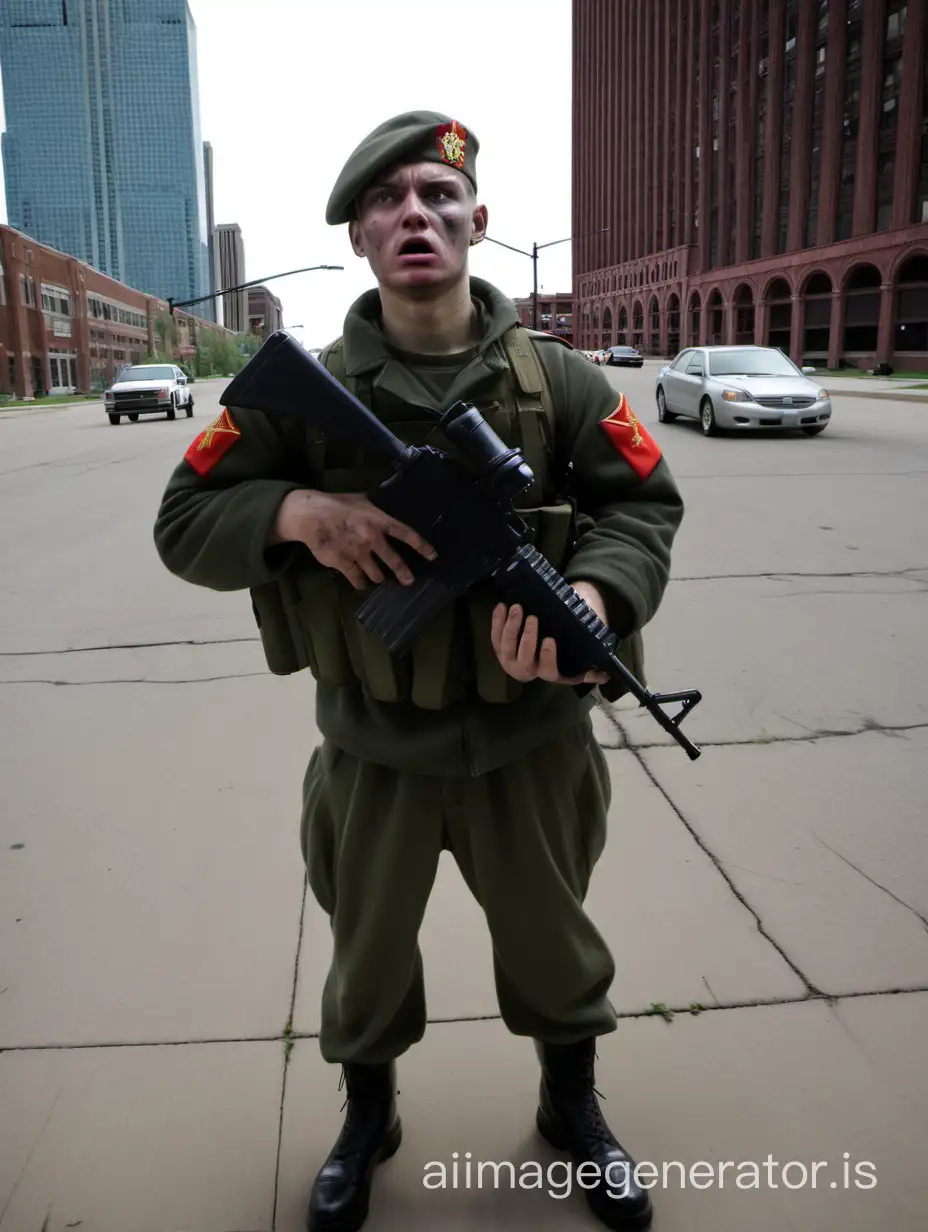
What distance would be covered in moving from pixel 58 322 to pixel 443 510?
71177 mm

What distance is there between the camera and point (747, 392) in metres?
14.5

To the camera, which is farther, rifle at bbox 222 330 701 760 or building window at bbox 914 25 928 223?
building window at bbox 914 25 928 223

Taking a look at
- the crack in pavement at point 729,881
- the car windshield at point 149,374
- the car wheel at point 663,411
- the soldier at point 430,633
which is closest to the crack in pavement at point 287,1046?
the soldier at point 430,633

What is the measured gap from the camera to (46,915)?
278cm

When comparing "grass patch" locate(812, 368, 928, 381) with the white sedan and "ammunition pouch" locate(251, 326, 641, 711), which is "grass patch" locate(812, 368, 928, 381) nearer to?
the white sedan

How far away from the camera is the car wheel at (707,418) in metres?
14.9

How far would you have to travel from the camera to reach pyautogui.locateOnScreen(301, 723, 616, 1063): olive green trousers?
1.80 m

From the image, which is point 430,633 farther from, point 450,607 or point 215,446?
point 215,446

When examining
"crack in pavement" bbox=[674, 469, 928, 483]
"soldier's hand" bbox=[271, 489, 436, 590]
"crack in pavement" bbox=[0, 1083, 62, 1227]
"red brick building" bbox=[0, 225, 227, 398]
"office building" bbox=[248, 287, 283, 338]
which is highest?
"office building" bbox=[248, 287, 283, 338]

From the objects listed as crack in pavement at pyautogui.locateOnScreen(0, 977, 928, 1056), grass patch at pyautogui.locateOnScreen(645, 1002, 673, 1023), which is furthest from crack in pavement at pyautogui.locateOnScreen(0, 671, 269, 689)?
grass patch at pyautogui.locateOnScreen(645, 1002, 673, 1023)

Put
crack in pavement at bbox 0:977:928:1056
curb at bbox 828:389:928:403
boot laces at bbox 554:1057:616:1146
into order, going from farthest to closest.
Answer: curb at bbox 828:389:928:403
crack in pavement at bbox 0:977:928:1056
boot laces at bbox 554:1057:616:1146

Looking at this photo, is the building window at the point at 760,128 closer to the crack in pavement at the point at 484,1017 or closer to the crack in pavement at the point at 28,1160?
the crack in pavement at the point at 484,1017

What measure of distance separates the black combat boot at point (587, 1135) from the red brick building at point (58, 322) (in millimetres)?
58957

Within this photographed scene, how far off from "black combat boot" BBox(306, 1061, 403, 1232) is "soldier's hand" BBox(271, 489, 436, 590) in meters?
1.01
